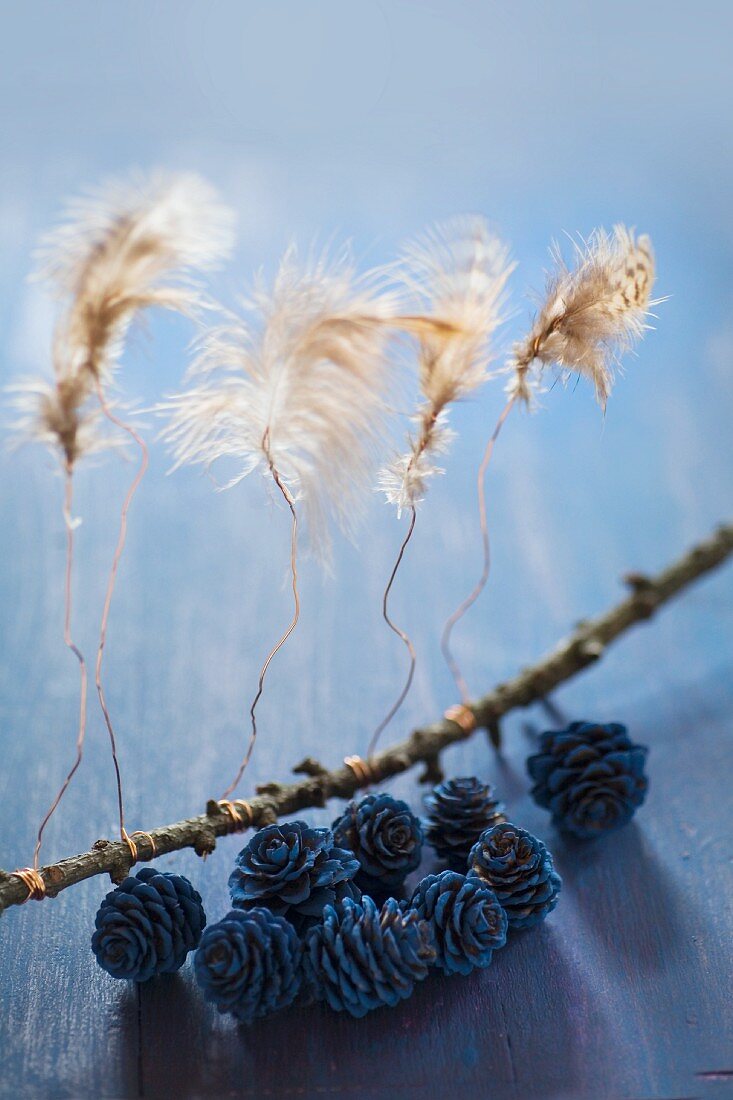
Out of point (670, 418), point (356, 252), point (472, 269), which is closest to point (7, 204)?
point (356, 252)

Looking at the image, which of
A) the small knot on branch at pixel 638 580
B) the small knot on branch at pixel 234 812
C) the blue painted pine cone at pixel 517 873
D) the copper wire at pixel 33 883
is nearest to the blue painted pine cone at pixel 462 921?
the blue painted pine cone at pixel 517 873

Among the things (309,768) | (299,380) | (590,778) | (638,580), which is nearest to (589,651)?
(638,580)

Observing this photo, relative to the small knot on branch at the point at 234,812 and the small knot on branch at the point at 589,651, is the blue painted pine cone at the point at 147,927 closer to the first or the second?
the small knot on branch at the point at 234,812

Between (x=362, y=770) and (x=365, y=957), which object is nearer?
(x=365, y=957)

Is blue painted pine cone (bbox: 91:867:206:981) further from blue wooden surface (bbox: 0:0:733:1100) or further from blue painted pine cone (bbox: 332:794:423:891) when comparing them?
blue painted pine cone (bbox: 332:794:423:891)

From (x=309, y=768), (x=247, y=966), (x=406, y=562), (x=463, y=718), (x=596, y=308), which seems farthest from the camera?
(x=406, y=562)

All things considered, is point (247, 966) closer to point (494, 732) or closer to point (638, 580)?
point (494, 732)

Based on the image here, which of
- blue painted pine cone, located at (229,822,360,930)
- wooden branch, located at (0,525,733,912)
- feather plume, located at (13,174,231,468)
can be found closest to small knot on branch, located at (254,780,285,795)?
wooden branch, located at (0,525,733,912)

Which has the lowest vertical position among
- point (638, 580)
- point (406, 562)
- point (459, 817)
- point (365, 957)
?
point (365, 957)

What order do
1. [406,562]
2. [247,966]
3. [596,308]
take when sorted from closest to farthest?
1. [247,966]
2. [596,308]
3. [406,562]
